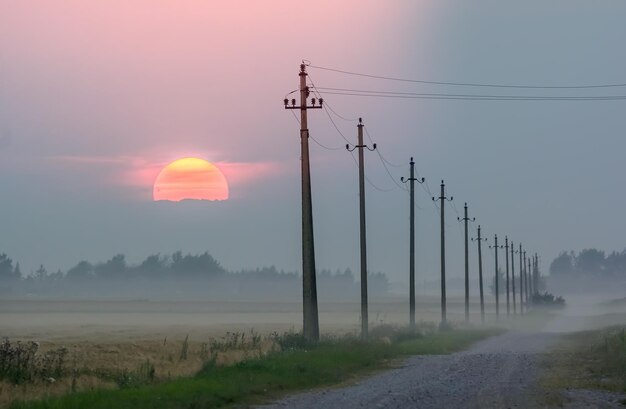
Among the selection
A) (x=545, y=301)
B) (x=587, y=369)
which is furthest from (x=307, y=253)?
(x=545, y=301)

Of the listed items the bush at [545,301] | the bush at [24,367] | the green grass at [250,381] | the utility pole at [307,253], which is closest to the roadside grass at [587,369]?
the green grass at [250,381]

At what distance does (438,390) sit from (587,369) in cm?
874

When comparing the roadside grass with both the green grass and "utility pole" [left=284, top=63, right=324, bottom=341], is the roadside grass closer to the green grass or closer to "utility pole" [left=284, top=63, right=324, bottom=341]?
the green grass

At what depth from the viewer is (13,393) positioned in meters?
20.5

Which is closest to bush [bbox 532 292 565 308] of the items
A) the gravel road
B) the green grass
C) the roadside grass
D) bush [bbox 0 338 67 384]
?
the roadside grass

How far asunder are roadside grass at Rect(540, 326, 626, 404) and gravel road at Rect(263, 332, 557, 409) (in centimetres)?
60

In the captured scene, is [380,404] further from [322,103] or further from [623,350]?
[322,103]

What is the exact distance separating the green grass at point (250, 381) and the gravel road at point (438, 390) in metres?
1.07

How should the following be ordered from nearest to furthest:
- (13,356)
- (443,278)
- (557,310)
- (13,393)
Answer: (13,393)
(13,356)
(443,278)
(557,310)

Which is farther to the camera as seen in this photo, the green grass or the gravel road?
the gravel road

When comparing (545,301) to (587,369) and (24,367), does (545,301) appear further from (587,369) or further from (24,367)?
(24,367)

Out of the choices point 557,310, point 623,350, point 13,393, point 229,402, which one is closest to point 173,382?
point 229,402

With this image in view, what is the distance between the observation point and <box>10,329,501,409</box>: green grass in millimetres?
18172

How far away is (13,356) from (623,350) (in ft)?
66.8
